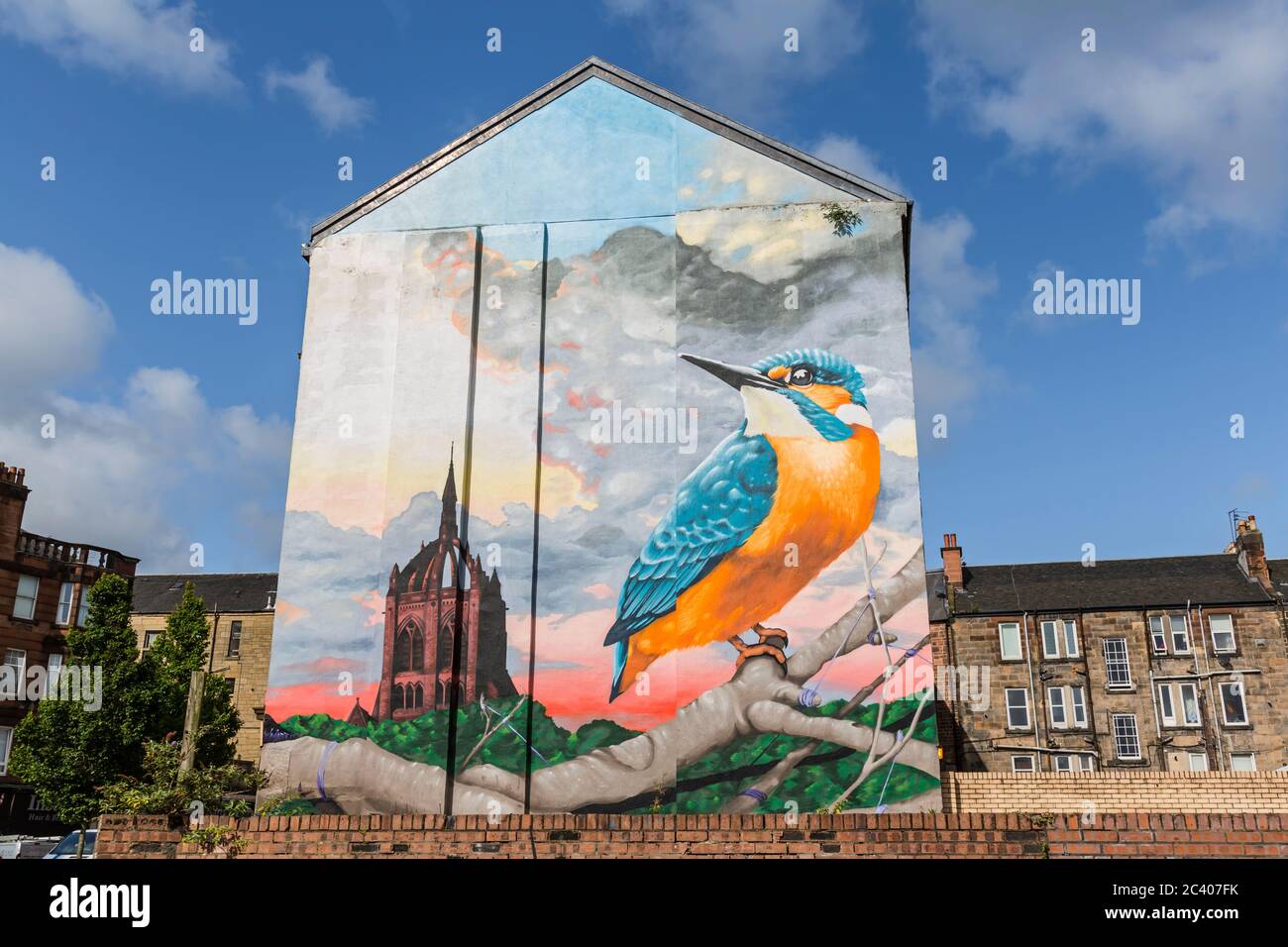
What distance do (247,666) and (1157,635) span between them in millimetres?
40021

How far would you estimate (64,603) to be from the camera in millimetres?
41406

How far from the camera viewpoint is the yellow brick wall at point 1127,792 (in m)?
18.8

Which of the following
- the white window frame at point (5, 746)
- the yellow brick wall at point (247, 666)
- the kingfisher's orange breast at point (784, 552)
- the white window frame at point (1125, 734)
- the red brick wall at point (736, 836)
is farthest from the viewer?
the yellow brick wall at point (247, 666)

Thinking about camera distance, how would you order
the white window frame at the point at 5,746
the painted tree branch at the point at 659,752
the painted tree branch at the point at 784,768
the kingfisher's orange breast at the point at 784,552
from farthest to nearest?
the white window frame at the point at 5,746
the kingfisher's orange breast at the point at 784,552
the painted tree branch at the point at 659,752
the painted tree branch at the point at 784,768

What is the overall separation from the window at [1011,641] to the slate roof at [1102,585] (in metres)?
0.63

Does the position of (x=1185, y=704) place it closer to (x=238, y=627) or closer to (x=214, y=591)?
(x=238, y=627)

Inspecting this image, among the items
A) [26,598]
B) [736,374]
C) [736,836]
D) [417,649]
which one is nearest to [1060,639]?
[736,374]

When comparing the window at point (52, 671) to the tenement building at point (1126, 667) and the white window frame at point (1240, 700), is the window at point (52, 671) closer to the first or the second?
the tenement building at point (1126, 667)

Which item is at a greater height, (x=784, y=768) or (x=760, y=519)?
(x=760, y=519)

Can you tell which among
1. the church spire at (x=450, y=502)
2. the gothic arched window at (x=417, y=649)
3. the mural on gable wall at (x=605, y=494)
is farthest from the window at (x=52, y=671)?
the church spire at (x=450, y=502)

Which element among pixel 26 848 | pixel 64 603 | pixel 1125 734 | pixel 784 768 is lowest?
pixel 26 848

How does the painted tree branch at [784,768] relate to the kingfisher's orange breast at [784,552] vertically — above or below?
below
